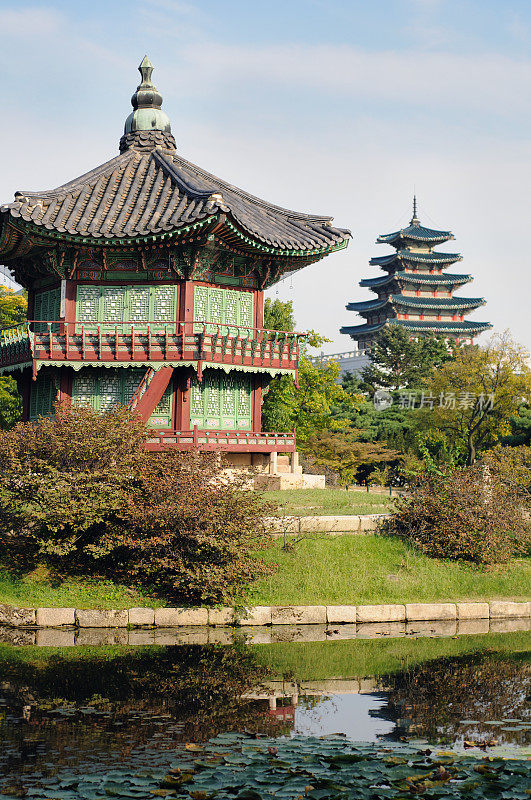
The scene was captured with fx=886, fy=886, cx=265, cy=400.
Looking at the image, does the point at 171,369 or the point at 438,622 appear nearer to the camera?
the point at 438,622

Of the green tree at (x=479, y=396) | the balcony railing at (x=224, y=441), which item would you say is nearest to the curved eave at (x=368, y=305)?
the green tree at (x=479, y=396)

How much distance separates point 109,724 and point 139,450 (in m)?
10.6

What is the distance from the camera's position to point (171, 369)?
2791 cm

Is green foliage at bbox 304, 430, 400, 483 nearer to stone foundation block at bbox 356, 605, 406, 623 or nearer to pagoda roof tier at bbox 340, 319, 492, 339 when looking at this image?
stone foundation block at bbox 356, 605, 406, 623

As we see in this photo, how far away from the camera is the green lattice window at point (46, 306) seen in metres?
30.2

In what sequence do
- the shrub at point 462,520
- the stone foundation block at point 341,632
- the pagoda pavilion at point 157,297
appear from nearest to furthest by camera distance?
→ the stone foundation block at point 341,632 → the shrub at point 462,520 → the pagoda pavilion at point 157,297

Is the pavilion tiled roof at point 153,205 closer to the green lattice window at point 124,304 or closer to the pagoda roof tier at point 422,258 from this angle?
the green lattice window at point 124,304

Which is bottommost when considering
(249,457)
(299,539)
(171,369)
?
(299,539)

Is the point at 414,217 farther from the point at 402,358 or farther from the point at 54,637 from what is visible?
the point at 54,637

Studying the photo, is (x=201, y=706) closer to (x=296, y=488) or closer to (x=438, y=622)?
(x=438, y=622)

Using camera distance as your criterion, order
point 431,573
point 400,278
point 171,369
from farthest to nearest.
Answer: point 400,278 → point 171,369 → point 431,573

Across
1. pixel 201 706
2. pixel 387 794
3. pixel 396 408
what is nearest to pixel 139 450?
pixel 201 706

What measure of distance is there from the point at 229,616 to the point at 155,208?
46.8 feet

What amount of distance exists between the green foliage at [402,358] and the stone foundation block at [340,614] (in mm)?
43535
